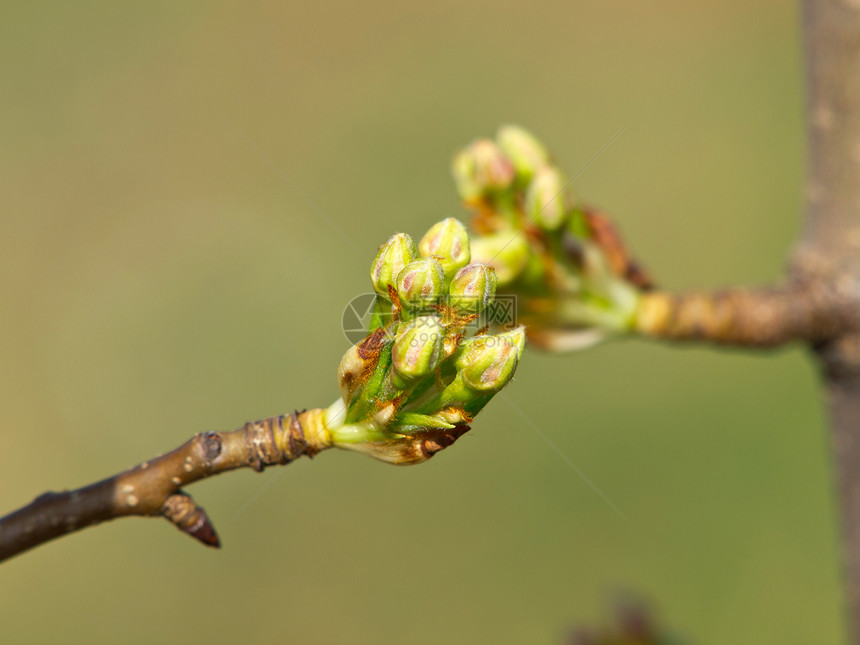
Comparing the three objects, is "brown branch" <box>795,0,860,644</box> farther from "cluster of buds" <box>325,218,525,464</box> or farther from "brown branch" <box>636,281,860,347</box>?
"cluster of buds" <box>325,218,525,464</box>

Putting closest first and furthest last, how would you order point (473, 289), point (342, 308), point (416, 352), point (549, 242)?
point (416, 352) → point (473, 289) → point (549, 242) → point (342, 308)

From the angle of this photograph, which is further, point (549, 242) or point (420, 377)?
point (549, 242)

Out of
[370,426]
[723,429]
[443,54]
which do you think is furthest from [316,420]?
[443,54]

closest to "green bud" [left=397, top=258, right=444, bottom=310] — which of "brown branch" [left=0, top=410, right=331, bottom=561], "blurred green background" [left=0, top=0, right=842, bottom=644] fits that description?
"brown branch" [left=0, top=410, right=331, bottom=561]

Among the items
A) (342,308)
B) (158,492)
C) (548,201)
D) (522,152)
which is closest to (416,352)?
(158,492)

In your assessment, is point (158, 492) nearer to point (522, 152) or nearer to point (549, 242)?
point (549, 242)

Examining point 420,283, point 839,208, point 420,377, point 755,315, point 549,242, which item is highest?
point 420,283

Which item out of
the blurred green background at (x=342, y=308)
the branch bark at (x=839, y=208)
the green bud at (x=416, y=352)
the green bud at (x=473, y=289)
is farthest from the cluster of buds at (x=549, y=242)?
the blurred green background at (x=342, y=308)
